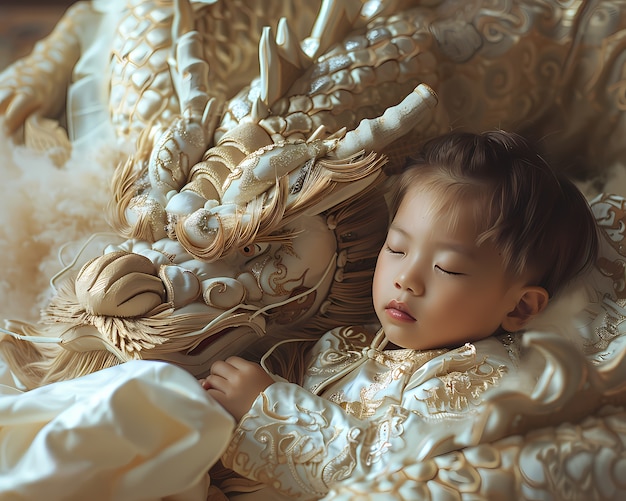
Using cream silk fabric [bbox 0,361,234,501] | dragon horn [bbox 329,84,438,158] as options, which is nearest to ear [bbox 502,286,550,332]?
dragon horn [bbox 329,84,438,158]

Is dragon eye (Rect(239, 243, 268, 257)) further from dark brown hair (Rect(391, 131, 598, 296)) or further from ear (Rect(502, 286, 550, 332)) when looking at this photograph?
ear (Rect(502, 286, 550, 332))

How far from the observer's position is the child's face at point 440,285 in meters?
0.88

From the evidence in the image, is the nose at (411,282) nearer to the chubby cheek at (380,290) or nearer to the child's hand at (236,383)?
the chubby cheek at (380,290)

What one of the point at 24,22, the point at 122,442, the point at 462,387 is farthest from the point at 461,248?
the point at 24,22

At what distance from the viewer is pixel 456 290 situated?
0.87m

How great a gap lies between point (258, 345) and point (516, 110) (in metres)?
0.51

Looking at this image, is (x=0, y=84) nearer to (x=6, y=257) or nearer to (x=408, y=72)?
(x=6, y=257)

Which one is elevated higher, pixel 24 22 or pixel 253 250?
pixel 24 22

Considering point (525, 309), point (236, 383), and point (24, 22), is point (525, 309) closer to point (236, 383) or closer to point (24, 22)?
point (236, 383)

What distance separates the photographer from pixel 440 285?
34.5 inches

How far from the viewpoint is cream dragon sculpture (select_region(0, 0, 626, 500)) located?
72 centimetres

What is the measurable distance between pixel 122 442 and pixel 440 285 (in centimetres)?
40

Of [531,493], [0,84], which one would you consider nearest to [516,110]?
[531,493]

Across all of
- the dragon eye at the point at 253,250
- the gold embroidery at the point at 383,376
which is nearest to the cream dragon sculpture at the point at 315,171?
the dragon eye at the point at 253,250
